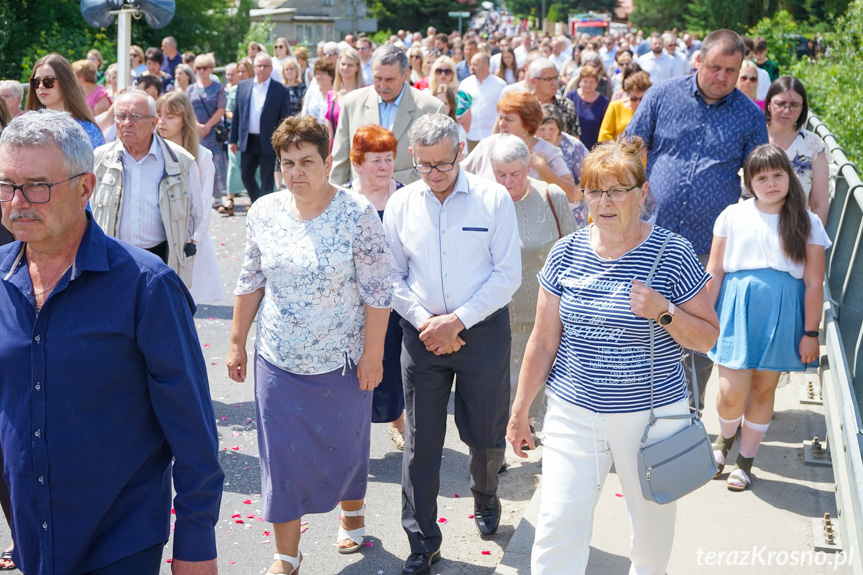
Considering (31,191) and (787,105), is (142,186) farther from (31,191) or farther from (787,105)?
(787,105)

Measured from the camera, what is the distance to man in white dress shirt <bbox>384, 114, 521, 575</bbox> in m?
4.89

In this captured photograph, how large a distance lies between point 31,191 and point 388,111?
577 cm

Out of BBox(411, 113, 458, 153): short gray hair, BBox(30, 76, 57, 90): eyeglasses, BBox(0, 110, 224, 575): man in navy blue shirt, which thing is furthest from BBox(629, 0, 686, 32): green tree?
BBox(0, 110, 224, 575): man in navy blue shirt

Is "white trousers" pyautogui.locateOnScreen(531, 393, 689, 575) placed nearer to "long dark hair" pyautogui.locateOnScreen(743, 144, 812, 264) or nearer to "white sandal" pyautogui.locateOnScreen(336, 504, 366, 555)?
"white sandal" pyautogui.locateOnScreen(336, 504, 366, 555)

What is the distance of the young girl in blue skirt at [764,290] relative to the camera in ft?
18.3

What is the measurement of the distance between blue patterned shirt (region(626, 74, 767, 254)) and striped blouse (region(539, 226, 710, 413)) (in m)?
2.21

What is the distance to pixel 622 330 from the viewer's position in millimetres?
3898

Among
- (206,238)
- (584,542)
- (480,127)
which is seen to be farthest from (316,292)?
(480,127)

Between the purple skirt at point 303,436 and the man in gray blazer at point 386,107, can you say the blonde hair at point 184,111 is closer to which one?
the man in gray blazer at point 386,107

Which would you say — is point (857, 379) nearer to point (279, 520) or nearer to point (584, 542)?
point (584, 542)

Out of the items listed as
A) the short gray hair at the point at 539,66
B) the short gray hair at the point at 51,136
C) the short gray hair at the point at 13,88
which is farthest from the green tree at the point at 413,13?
the short gray hair at the point at 51,136

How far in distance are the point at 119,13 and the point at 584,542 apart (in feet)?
23.5

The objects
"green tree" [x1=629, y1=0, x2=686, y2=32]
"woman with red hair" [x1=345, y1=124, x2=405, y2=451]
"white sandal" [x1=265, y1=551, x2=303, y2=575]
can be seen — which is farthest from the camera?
"green tree" [x1=629, y1=0, x2=686, y2=32]

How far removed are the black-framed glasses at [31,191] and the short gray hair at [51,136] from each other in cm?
8
